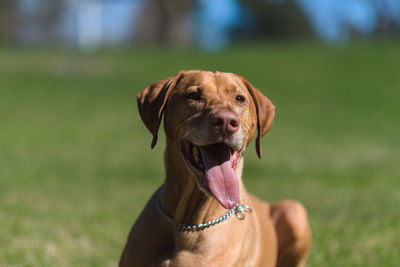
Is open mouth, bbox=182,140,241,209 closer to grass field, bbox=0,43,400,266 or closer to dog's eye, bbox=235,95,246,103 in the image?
dog's eye, bbox=235,95,246,103

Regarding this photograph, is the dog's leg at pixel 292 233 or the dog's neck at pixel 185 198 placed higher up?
the dog's neck at pixel 185 198

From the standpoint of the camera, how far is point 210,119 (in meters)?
3.16

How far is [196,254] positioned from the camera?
3.37 metres

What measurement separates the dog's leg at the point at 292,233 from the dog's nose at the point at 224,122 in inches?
65.4

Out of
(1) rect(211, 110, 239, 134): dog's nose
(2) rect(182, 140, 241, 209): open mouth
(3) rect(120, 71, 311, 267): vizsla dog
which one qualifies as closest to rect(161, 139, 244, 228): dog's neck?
(3) rect(120, 71, 311, 267): vizsla dog

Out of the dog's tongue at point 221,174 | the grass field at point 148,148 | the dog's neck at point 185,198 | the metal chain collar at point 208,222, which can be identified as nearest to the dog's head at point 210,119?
the dog's tongue at point 221,174

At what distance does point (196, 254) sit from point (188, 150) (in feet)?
2.13

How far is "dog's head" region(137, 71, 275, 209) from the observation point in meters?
3.21

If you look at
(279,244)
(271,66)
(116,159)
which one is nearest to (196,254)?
(279,244)

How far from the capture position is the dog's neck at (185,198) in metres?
3.51

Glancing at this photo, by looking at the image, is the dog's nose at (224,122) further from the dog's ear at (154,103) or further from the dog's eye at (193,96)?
the dog's ear at (154,103)

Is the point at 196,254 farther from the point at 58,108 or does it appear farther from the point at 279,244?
the point at 58,108

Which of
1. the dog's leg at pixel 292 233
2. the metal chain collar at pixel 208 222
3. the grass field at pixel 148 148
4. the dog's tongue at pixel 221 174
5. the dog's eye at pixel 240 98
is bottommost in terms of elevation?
the grass field at pixel 148 148

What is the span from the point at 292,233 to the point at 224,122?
70.3 inches
